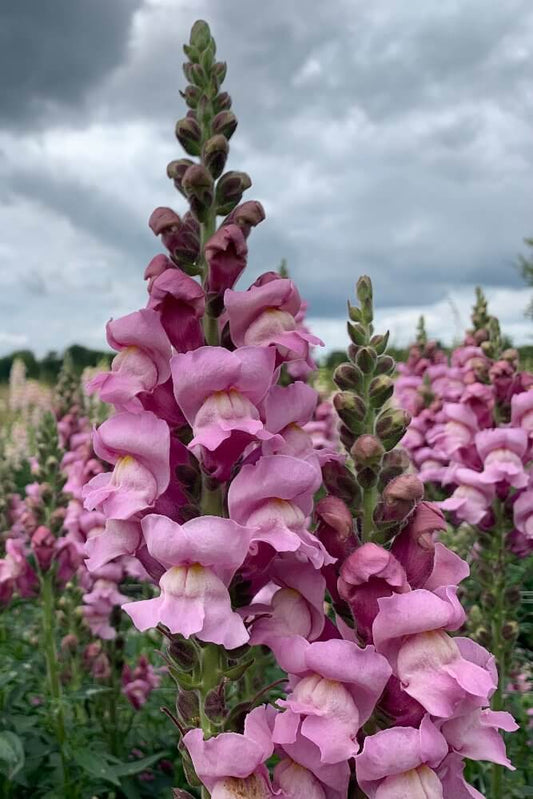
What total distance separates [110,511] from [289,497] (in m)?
0.35

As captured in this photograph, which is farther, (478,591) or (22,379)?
(22,379)

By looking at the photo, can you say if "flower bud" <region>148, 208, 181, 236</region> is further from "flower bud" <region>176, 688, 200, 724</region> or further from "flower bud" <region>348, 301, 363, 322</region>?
"flower bud" <region>176, 688, 200, 724</region>

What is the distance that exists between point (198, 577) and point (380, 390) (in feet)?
1.65

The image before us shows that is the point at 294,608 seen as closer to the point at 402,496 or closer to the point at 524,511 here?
the point at 402,496

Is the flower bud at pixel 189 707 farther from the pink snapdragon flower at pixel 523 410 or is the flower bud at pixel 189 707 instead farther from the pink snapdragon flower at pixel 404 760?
the pink snapdragon flower at pixel 523 410

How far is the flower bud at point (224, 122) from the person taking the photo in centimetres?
173

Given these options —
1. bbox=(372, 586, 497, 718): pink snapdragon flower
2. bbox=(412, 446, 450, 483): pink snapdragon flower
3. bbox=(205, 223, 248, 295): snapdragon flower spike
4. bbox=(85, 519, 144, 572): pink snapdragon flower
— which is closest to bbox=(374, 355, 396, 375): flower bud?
bbox=(205, 223, 248, 295): snapdragon flower spike

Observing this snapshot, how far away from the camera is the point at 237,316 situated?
161cm

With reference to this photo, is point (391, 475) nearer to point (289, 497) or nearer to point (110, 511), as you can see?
point (289, 497)

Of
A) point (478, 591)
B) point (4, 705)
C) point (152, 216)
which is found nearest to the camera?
point (152, 216)

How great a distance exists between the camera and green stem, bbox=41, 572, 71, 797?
11.0ft

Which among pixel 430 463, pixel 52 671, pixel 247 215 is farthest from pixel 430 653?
pixel 430 463

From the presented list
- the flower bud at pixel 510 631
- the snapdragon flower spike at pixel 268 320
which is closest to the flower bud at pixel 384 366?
the snapdragon flower spike at pixel 268 320

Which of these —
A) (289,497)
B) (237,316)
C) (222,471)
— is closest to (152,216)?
(237,316)
